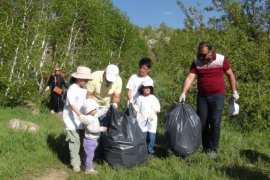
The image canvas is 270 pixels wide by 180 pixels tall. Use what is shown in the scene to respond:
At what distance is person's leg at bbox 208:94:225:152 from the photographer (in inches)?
215

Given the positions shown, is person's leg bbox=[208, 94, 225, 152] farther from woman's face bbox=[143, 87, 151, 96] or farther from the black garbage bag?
woman's face bbox=[143, 87, 151, 96]

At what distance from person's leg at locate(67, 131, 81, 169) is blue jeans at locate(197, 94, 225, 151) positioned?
1755mm

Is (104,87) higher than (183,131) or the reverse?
higher

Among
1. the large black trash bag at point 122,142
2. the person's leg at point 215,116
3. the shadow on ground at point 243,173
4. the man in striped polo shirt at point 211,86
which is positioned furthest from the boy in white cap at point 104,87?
the shadow on ground at point 243,173

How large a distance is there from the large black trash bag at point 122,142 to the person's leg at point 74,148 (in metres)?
A: 0.33

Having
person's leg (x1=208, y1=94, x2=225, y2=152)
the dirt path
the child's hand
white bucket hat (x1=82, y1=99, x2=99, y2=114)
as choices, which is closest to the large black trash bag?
the child's hand

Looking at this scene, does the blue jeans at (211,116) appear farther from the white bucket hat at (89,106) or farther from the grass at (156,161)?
the white bucket hat at (89,106)

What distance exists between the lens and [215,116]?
216 inches

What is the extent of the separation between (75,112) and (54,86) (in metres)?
7.49

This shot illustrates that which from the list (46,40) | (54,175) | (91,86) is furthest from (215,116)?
(46,40)

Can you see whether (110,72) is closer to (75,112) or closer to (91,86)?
(91,86)

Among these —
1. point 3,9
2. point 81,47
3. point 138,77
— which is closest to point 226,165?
point 138,77

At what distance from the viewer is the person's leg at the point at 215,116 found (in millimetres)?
5453

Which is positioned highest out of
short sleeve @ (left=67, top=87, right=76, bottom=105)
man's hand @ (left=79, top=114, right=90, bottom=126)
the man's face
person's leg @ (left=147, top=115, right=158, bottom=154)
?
the man's face
